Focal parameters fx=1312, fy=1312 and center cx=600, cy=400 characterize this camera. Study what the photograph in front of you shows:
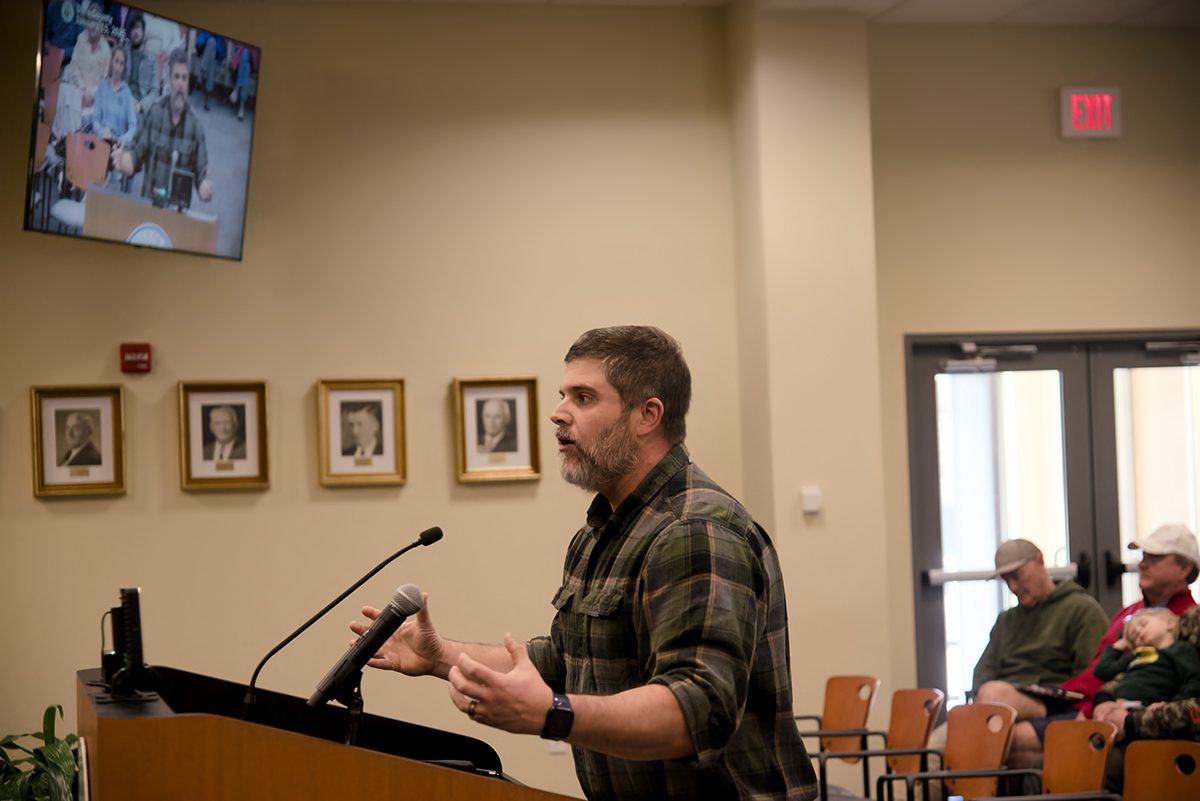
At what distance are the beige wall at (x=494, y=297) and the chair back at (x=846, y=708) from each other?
21.5 inches

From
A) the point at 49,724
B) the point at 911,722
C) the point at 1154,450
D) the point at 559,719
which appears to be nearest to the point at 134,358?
the point at 49,724

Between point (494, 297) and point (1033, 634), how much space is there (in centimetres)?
273

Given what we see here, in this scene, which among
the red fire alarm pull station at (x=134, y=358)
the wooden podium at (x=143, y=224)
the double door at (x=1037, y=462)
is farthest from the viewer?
the double door at (x=1037, y=462)

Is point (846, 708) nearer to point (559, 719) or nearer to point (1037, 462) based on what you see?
point (1037, 462)

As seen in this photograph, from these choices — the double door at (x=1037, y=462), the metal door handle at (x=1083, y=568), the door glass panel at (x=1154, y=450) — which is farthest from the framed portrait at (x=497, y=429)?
the door glass panel at (x=1154, y=450)

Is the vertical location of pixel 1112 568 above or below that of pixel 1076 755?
above

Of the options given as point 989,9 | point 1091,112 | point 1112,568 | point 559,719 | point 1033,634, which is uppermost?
point 989,9

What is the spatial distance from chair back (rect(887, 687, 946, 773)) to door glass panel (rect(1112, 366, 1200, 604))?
2180mm

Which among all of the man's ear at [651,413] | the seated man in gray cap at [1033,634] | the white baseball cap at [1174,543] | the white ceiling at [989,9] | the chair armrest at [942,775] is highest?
the white ceiling at [989,9]

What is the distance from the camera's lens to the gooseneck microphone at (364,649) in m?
2.21

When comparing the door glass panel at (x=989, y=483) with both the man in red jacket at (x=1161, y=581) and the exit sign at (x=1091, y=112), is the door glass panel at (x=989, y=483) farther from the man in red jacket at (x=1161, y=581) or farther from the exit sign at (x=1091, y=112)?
the exit sign at (x=1091, y=112)

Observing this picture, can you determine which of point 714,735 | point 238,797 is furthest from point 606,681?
point 238,797

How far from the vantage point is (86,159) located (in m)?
4.55

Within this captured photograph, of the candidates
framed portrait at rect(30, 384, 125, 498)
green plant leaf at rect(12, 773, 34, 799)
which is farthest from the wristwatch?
framed portrait at rect(30, 384, 125, 498)
